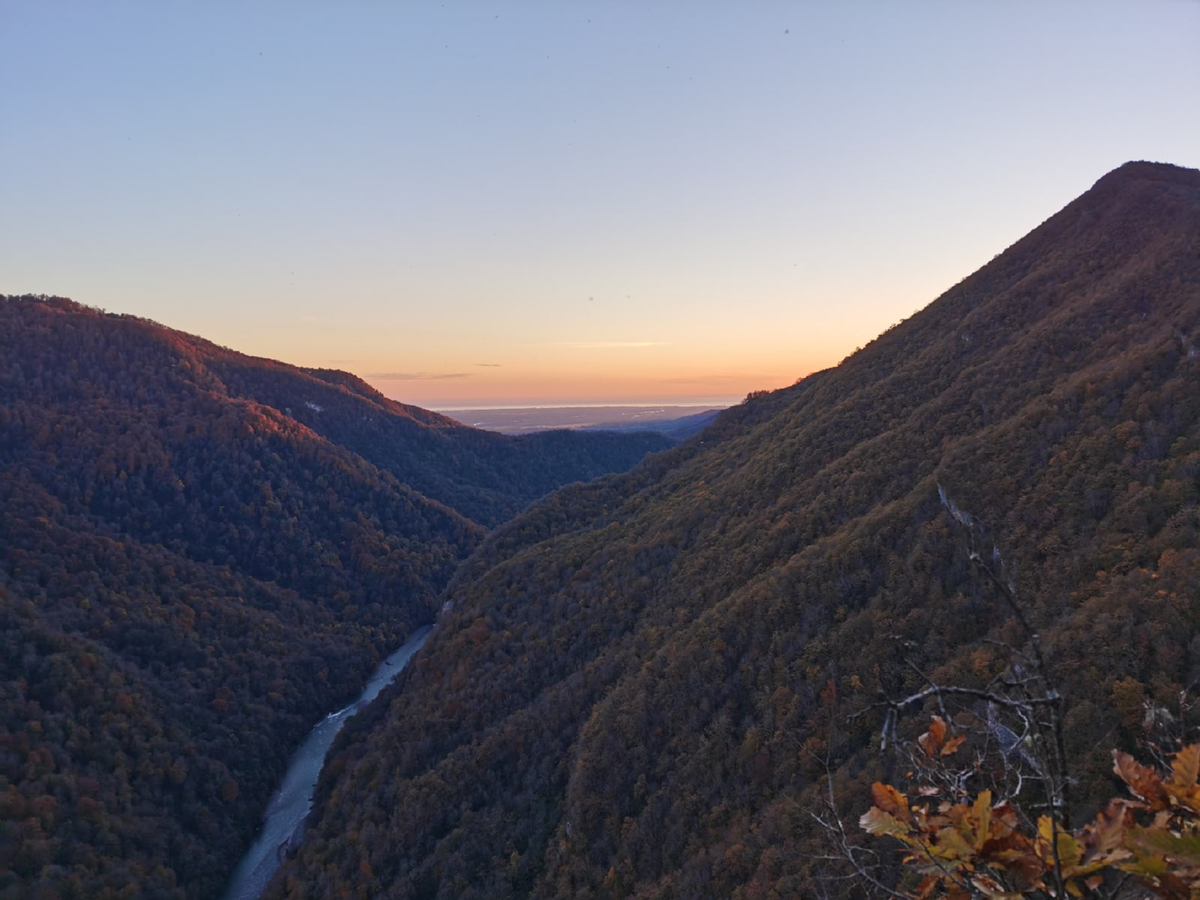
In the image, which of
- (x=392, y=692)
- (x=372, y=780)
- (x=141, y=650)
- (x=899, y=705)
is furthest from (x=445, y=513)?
(x=899, y=705)

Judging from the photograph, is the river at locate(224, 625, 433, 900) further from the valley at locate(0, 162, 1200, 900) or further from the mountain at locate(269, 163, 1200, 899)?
the mountain at locate(269, 163, 1200, 899)

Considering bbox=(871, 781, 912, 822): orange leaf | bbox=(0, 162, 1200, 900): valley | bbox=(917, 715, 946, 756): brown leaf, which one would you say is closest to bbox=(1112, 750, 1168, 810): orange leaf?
bbox=(0, 162, 1200, 900): valley

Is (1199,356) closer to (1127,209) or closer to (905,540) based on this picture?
(905,540)

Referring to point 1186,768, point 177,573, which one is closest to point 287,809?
point 177,573

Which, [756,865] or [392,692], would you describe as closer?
[756,865]

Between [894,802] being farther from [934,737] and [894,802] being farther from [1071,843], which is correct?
[1071,843]

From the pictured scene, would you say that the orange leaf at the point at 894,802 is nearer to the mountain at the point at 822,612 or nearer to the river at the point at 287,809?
the mountain at the point at 822,612
